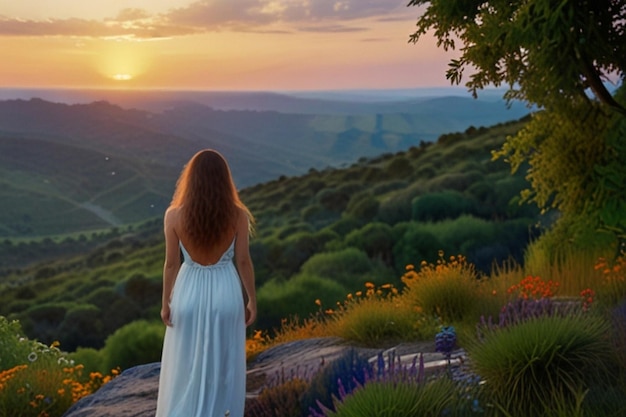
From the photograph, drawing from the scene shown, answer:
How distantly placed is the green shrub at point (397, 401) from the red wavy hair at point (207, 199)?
183cm

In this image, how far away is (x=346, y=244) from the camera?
26.7m

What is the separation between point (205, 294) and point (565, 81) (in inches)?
276

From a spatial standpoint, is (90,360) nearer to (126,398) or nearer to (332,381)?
(126,398)

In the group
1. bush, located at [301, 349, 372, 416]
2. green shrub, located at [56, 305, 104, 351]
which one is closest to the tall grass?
bush, located at [301, 349, 372, 416]

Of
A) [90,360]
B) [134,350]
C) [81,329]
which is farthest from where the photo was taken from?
[81,329]

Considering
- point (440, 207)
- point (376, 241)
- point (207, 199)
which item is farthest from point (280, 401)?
point (440, 207)

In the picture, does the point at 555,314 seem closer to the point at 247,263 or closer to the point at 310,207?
the point at 247,263

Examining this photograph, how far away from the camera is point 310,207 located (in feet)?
122

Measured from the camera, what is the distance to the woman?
23.4ft

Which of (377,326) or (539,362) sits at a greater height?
(539,362)

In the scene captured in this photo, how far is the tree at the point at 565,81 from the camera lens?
Result: 37.9 ft

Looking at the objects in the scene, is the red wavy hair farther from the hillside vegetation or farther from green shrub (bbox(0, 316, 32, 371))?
the hillside vegetation

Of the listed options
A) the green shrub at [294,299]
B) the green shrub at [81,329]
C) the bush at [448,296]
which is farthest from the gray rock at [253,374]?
the green shrub at [81,329]

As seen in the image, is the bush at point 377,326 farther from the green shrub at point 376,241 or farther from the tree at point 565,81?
the green shrub at point 376,241
